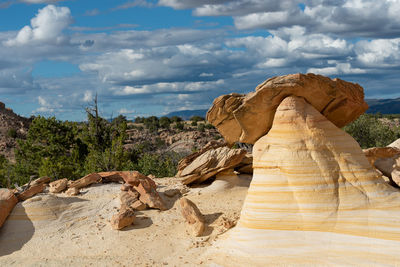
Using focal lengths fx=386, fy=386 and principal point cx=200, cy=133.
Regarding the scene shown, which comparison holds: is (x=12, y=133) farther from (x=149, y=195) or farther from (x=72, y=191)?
(x=149, y=195)

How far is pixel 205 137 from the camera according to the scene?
2101 inches

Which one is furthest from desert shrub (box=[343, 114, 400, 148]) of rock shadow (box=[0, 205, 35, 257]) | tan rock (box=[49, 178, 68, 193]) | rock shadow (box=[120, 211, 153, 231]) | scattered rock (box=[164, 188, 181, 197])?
rock shadow (box=[0, 205, 35, 257])

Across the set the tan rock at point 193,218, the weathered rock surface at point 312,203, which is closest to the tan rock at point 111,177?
the tan rock at point 193,218

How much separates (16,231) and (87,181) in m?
3.74

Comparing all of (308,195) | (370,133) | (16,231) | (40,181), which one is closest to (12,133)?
(40,181)

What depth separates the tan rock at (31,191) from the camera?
13.5m

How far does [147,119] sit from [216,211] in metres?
65.7

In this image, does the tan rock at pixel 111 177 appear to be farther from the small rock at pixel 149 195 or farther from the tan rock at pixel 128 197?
the tan rock at pixel 128 197

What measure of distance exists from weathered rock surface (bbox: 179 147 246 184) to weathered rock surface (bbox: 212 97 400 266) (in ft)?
21.8

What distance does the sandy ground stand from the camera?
10.0m

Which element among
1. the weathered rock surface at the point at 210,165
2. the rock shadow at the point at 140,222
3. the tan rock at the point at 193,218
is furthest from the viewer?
the weathered rock surface at the point at 210,165

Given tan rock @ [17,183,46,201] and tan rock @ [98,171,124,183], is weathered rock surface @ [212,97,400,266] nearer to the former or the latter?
tan rock @ [98,171,124,183]

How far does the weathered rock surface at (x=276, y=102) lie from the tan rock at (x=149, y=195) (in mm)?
3859

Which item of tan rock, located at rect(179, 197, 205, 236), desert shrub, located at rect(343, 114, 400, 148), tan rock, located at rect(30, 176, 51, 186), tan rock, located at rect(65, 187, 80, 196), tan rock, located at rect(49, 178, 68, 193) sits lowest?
desert shrub, located at rect(343, 114, 400, 148)
